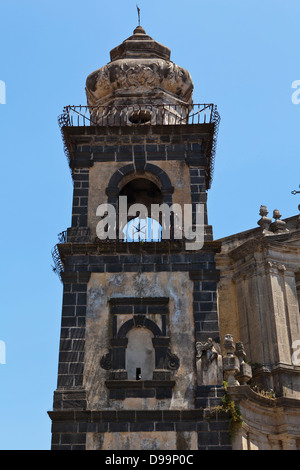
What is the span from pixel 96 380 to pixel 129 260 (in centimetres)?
359

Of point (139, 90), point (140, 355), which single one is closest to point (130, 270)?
point (140, 355)

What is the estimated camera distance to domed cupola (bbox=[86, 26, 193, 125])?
26.3 m

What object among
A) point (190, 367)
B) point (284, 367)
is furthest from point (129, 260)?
point (284, 367)

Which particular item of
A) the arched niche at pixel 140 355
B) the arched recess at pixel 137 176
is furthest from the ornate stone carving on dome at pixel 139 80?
the arched niche at pixel 140 355

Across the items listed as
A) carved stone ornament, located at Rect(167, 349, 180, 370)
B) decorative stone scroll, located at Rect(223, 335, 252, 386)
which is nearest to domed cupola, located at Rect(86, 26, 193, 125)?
decorative stone scroll, located at Rect(223, 335, 252, 386)

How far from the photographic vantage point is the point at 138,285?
74.3 feet

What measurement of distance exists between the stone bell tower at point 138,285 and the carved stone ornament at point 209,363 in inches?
1.1

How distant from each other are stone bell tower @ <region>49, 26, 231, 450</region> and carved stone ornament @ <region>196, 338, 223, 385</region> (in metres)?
0.03

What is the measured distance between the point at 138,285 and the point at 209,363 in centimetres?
294

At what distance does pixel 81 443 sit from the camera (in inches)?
799

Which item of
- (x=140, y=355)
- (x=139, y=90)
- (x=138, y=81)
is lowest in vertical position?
(x=140, y=355)

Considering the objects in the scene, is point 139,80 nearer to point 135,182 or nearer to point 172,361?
point 135,182
